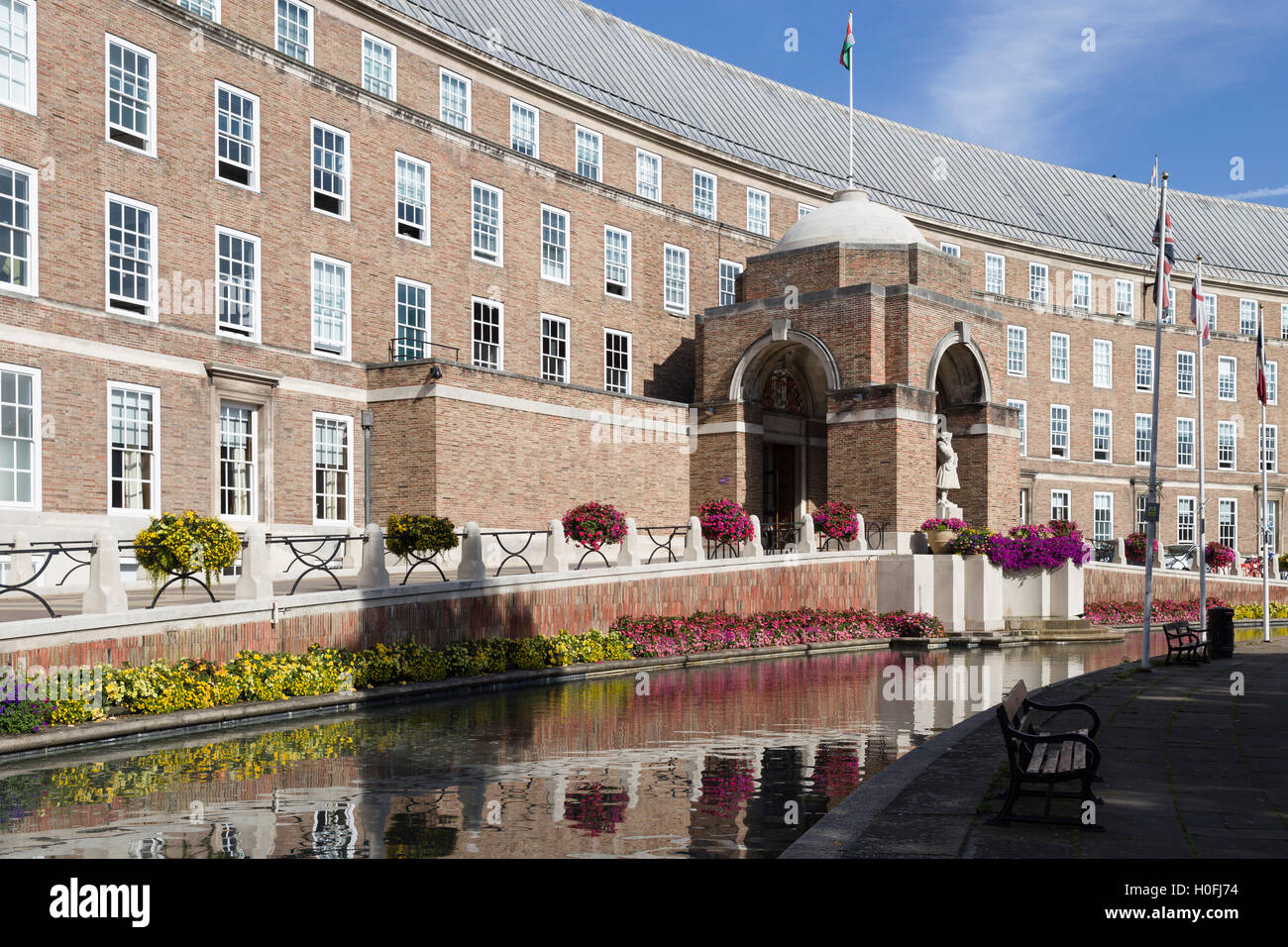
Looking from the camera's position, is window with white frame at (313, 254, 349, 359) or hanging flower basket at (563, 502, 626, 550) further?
window with white frame at (313, 254, 349, 359)

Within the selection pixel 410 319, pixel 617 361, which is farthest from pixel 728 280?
pixel 410 319

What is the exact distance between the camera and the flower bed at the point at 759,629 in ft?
80.6

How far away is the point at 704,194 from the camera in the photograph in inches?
1775

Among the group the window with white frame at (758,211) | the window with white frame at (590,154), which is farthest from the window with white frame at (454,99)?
the window with white frame at (758,211)

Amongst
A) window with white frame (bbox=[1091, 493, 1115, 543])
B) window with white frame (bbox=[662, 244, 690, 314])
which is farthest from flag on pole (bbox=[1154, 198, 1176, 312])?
window with white frame (bbox=[1091, 493, 1115, 543])

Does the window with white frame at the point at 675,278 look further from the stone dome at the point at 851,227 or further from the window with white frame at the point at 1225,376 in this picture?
the window with white frame at the point at 1225,376

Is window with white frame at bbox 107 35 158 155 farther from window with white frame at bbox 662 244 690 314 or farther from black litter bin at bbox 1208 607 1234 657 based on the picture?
black litter bin at bbox 1208 607 1234 657

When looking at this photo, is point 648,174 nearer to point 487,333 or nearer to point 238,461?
point 487,333

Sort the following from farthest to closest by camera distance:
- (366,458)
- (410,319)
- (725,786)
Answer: (410,319)
(366,458)
(725,786)

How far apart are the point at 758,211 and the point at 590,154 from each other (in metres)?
9.16

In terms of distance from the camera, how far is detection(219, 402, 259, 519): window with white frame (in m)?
27.0

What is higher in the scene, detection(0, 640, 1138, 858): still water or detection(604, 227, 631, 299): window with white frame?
detection(604, 227, 631, 299): window with white frame

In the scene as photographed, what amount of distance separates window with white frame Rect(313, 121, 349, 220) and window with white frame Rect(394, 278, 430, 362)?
2.66 meters

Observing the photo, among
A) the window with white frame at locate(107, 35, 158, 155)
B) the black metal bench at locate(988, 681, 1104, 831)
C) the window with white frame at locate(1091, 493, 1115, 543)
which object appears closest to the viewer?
the black metal bench at locate(988, 681, 1104, 831)
